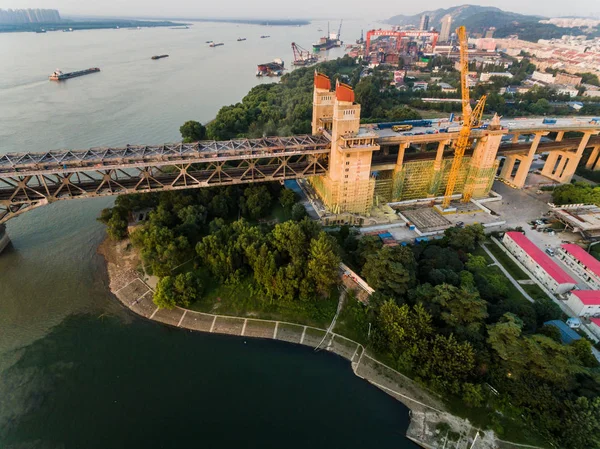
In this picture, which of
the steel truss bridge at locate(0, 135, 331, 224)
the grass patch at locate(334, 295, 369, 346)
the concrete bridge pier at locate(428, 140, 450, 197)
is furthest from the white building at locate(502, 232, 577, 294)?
the steel truss bridge at locate(0, 135, 331, 224)

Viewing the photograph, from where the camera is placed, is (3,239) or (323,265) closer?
(323,265)

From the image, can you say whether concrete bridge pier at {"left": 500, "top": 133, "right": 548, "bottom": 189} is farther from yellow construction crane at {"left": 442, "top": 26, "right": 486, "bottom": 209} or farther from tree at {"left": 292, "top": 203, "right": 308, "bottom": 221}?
tree at {"left": 292, "top": 203, "right": 308, "bottom": 221}

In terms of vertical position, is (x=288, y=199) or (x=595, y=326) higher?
A: (x=288, y=199)

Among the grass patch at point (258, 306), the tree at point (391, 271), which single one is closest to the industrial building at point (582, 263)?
the tree at point (391, 271)

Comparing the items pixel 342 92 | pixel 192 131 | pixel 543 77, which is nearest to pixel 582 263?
pixel 342 92

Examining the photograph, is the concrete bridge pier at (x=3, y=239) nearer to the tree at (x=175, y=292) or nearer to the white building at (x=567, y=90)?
the tree at (x=175, y=292)

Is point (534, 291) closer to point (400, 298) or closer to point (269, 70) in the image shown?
point (400, 298)
